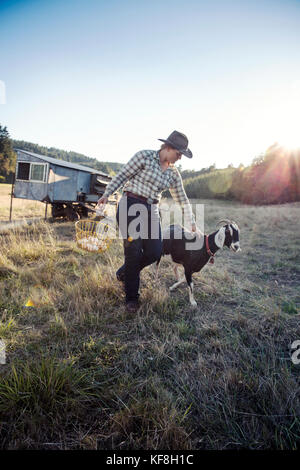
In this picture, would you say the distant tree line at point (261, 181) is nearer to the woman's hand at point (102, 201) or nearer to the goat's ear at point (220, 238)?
the goat's ear at point (220, 238)

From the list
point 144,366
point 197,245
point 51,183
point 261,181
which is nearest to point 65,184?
point 51,183

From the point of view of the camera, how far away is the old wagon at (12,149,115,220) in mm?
10867

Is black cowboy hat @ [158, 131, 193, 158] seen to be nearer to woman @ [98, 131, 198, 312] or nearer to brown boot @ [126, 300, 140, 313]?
woman @ [98, 131, 198, 312]

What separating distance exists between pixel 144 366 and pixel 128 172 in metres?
2.33

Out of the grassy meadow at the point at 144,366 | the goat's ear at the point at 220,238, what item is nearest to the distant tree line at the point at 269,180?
the goat's ear at the point at 220,238

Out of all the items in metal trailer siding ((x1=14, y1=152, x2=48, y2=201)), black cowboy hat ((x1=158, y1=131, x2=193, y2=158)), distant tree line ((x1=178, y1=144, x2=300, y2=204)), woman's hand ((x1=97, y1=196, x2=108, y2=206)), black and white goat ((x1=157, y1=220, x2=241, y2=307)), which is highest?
distant tree line ((x1=178, y1=144, x2=300, y2=204))

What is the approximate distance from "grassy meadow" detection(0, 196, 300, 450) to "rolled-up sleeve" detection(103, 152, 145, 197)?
5.08 feet

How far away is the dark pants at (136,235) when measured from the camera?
285 cm

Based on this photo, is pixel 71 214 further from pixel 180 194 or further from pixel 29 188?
pixel 180 194

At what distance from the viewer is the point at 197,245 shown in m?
3.80

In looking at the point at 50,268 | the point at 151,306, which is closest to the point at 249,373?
the point at 151,306

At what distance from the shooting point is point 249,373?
2037 mm

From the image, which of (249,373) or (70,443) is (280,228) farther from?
(70,443)

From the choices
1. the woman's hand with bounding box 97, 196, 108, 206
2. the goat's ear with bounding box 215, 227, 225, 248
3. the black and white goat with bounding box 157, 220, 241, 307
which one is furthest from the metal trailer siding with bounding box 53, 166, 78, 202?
the goat's ear with bounding box 215, 227, 225, 248
